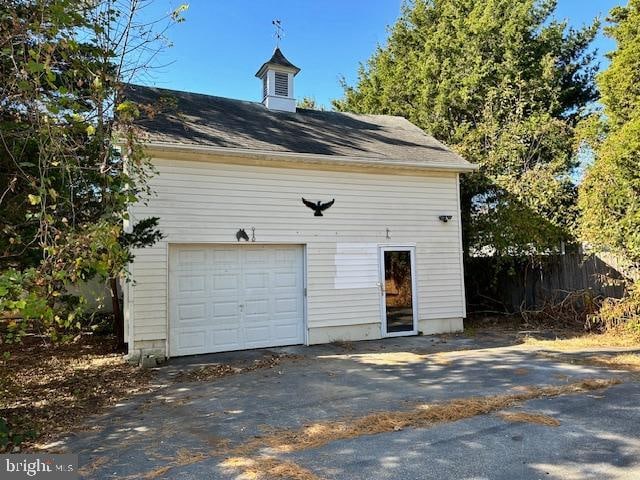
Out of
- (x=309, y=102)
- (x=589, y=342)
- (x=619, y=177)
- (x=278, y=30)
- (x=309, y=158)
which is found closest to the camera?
(x=589, y=342)

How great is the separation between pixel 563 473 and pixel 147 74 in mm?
6168

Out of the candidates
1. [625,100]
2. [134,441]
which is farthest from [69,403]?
[625,100]

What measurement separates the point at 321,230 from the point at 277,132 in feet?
8.42

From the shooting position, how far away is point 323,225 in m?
9.11

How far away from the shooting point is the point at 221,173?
328 inches

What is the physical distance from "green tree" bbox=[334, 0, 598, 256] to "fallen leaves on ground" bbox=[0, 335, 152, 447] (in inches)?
368

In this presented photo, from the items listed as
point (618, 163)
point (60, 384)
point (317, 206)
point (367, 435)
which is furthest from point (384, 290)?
point (60, 384)

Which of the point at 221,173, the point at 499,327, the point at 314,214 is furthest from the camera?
the point at 499,327

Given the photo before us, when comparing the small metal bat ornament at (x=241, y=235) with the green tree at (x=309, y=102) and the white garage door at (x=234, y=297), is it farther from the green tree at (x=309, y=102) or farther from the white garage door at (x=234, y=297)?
the green tree at (x=309, y=102)

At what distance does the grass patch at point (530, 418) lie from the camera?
4363mm

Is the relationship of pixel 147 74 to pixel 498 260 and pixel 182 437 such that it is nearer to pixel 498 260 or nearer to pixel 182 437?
pixel 182 437

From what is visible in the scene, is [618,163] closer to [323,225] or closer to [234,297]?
[323,225]

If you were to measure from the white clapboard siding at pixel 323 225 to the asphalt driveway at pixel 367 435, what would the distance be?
1815 millimetres

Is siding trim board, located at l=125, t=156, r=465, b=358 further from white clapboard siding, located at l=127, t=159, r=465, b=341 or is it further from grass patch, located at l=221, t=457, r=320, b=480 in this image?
grass patch, located at l=221, t=457, r=320, b=480
